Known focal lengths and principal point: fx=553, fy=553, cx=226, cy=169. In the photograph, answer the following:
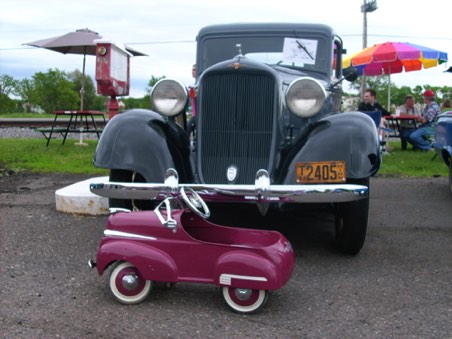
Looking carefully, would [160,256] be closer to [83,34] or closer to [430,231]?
[430,231]

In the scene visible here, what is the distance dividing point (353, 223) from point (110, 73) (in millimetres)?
7496

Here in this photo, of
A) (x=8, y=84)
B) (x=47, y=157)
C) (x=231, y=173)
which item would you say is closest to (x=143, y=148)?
(x=231, y=173)

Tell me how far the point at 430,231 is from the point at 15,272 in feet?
12.2

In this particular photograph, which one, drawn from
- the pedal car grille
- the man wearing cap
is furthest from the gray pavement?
the man wearing cap

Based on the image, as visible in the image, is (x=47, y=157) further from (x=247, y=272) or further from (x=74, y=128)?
(x=247, y=272)

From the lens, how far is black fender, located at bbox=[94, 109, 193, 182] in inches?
162

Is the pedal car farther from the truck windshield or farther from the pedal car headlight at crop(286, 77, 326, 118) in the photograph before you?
the truck windshield

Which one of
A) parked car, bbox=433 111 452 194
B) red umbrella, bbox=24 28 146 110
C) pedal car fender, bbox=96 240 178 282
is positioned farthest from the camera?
red umbrella, bbox=24 28 146 110

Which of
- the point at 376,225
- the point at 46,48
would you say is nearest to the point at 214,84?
the point at 376,225

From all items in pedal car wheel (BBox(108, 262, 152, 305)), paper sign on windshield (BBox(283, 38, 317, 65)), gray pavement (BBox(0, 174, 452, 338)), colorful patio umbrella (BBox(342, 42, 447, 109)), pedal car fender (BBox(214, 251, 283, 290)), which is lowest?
gray pavement (BBox(0, 174, 452, 338))

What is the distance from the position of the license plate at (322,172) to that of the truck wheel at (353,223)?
187 millimetres

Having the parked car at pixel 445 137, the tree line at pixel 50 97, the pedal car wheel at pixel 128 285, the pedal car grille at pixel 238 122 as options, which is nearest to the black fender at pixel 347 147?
the pedal car grille at pixel 238 122

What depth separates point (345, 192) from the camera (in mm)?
3393

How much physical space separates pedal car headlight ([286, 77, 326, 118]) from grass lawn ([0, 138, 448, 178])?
512 centimetres
